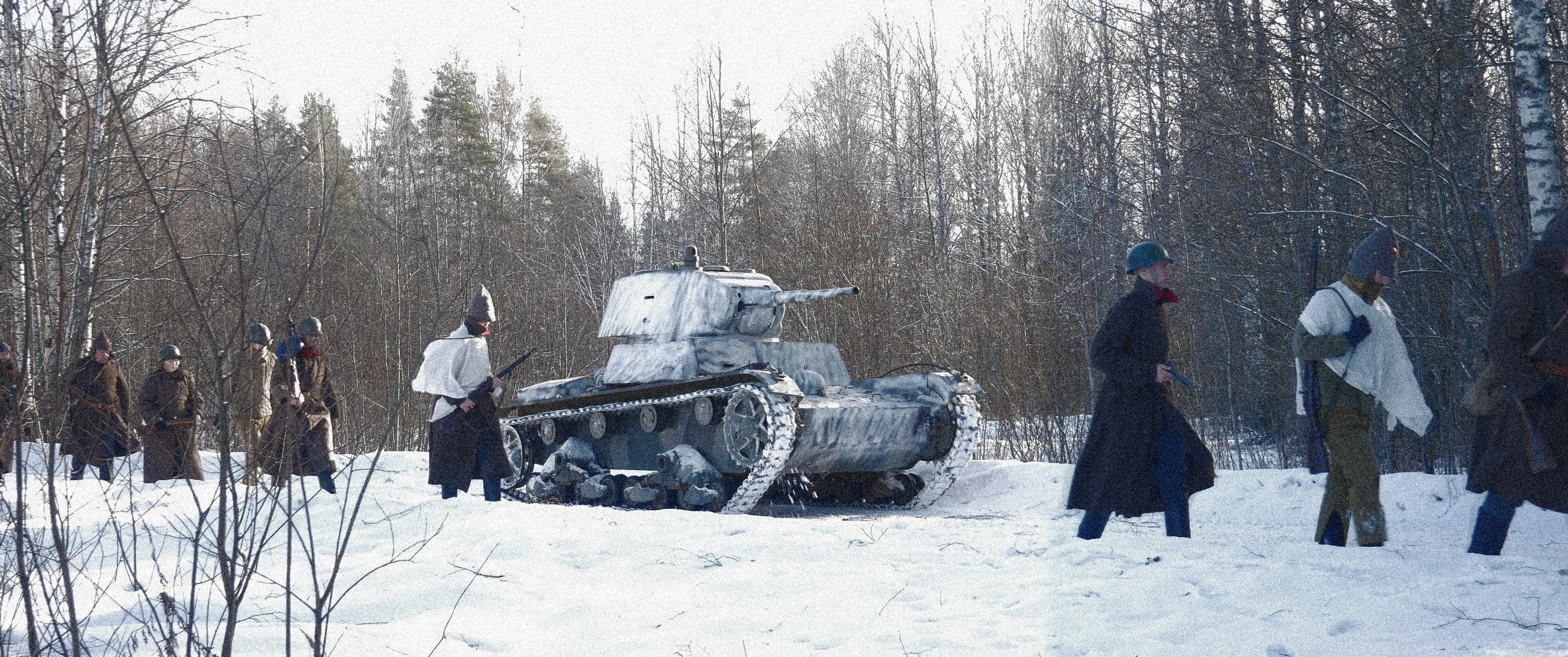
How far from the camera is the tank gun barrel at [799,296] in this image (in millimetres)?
10703

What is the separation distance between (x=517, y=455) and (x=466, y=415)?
3347mm

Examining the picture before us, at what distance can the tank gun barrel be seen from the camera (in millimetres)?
10703

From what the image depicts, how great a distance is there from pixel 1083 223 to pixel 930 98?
19.9 ft

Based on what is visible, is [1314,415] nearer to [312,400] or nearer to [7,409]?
[312,400]

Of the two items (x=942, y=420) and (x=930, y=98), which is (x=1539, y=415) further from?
(x=930, y=98)

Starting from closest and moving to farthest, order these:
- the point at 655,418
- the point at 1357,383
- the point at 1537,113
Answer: the point at 1357,383 < the point at 1537,113 < the point at 655,418

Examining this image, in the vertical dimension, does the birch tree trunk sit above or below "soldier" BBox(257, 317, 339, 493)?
above

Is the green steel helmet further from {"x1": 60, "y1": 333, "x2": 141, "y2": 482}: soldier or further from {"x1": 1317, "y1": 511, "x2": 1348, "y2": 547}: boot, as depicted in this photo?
{"x1": 60, "y1": 333, "x2": 141, "y2": 482}: soldier

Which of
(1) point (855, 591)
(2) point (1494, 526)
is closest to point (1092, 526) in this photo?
(1) point (855, 591)

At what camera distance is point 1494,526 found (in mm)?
5320

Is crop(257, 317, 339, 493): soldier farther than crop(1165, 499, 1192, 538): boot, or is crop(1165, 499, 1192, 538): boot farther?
crop(257, 317, 339, 493): soldier

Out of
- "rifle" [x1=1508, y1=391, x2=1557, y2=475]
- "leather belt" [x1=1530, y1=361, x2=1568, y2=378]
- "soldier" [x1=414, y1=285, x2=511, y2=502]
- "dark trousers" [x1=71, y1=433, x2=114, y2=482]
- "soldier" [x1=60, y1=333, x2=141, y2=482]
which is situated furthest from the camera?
"soldier" [x1=60, y1=333, x2=141, y2=482]

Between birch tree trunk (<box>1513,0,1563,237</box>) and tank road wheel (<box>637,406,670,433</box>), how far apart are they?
277 inches

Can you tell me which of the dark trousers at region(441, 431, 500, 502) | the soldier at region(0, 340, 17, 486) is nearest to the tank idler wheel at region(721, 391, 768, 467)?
the dark trousers at region(441, 431, 500, 502)
